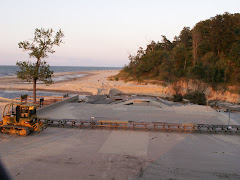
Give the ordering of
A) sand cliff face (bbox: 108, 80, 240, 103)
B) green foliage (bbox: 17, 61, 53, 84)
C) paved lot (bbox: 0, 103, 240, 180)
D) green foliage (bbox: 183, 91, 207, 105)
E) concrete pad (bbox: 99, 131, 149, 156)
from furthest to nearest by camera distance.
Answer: sand cliff face (bbox: 108, 80, 240, 103), green foliage (bbox: 183, 91, 207, 105), green foliage (bbox: 17, 61, 53, 84), concrete pad (bbox: 99, 131, 149, 156), paved lot (bbox: 0, 103, 240, 180)

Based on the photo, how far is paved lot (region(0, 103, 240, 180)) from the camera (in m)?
9.26

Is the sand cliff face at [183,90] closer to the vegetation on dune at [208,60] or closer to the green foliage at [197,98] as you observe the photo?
the vegetation on dune at [208,60]

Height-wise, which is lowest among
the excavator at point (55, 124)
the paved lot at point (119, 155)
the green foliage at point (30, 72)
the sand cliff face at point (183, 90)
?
the paved lot at point (119, 155)

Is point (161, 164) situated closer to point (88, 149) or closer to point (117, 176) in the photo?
point (117, 176)

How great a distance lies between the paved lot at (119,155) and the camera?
9.26 meters

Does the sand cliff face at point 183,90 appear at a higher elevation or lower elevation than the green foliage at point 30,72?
lower

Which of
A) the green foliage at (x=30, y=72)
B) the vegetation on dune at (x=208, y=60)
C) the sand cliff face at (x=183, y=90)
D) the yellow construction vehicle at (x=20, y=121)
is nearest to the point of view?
the yellow construction vehicle at (x=20, y=121)

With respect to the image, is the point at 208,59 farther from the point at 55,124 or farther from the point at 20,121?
the point at 20,121

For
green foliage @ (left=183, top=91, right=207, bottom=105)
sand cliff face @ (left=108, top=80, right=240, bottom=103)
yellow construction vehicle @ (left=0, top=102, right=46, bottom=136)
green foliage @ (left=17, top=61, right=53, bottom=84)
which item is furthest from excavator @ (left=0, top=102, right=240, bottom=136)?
sand cliff face @ (left=108, top=80, right=240, bottom=103)

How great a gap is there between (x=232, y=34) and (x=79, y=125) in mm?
40134

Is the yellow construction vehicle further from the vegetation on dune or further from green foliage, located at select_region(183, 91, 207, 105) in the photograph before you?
the vegetation on dune

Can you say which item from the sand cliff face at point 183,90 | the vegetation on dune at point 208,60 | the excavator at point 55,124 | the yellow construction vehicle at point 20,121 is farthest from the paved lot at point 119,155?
the vegetation on dune at point 208,60

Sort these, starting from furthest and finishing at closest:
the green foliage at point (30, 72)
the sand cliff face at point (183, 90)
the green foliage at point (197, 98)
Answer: the sand cliff face at point (183, 90), the green foliage at point (197, 98), the green foliage at point (30, 72)

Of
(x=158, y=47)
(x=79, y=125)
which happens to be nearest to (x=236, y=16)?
(x=158, y=47)
